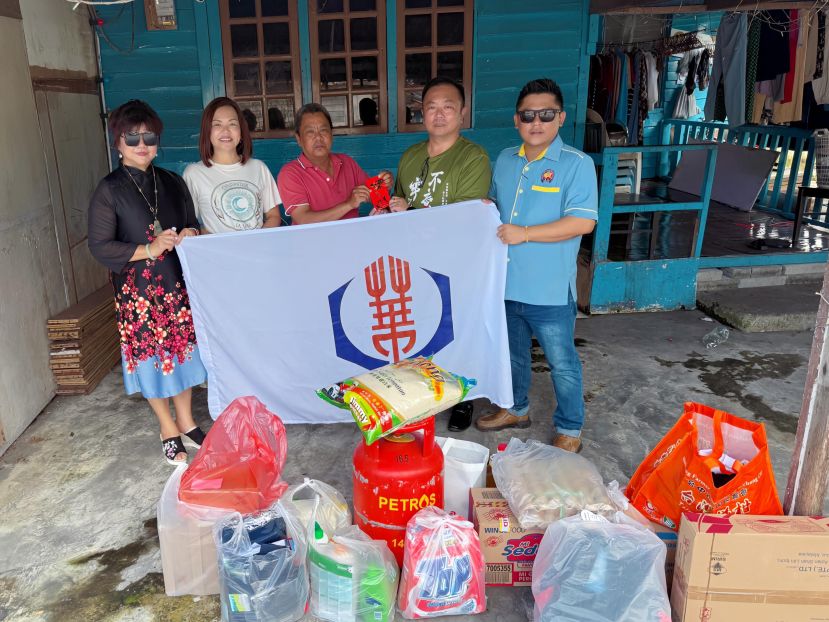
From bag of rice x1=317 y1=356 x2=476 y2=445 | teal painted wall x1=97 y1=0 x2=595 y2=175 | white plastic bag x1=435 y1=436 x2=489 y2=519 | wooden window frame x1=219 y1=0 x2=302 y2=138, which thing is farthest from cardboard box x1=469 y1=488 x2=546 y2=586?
wooden window frame x1=219 y1=0 x2=302 y2=138

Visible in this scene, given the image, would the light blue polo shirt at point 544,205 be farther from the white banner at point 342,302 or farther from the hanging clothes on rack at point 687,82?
the hanging clothes on rack at point 687,82

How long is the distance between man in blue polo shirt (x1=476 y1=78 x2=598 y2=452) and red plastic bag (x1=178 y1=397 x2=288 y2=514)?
1.27 meters

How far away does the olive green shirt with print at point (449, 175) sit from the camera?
2.94 m

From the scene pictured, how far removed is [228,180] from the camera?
3.01 m

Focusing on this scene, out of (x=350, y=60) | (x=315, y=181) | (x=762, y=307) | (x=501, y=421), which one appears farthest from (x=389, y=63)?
(x=762, y=307)

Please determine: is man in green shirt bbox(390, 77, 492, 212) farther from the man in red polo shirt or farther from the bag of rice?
the bag of rice

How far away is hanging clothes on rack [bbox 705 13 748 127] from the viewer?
579cm

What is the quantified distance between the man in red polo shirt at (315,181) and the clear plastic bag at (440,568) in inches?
65.8

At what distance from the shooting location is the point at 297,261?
2.96m

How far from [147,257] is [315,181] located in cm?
93

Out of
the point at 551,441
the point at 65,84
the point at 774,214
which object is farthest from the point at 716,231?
the point at 65,84

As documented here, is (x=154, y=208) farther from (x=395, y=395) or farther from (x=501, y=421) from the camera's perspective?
(x=501, y=421)

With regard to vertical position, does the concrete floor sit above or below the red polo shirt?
below

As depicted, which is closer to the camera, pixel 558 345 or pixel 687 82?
pixel 558 345
